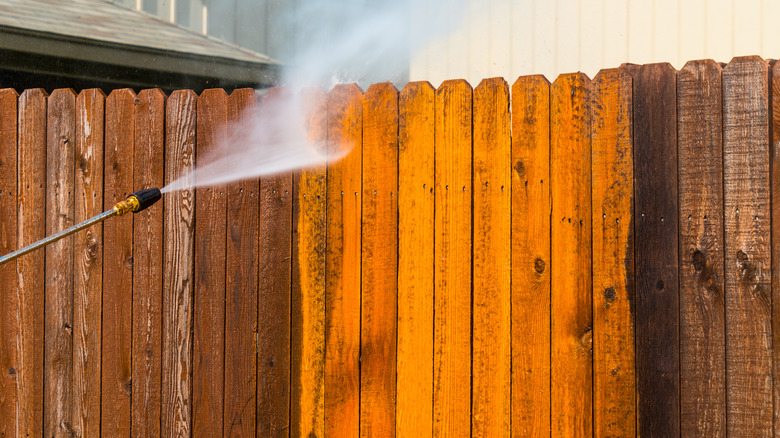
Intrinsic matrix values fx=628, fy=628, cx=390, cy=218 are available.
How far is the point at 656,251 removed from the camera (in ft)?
7.81

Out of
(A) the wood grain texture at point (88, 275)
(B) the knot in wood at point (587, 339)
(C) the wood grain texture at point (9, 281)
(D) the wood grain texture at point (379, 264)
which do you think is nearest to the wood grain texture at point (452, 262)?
(D) the wood grain texture at point (379, 264)

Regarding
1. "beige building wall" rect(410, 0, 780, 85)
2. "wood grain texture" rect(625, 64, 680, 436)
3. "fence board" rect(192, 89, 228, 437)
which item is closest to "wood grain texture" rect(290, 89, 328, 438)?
"fence board" rect(192, 89, 228, 437)

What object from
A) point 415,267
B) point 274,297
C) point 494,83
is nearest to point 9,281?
point 274,297

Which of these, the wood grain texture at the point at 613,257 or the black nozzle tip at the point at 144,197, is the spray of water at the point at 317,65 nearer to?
the black nozzle tip at the point at 144,197

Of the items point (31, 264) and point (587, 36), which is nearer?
point (31, 264)

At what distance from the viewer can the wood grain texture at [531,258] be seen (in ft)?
8.23

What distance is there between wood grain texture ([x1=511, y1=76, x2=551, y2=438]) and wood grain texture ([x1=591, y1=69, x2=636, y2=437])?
187 millimetres

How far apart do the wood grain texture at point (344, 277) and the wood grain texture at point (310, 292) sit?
32mm

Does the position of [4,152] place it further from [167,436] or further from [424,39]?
[424,39]

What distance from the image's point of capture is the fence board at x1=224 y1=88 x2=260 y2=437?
9.38 ft

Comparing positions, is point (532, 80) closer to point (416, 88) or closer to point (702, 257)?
point (416, 88)

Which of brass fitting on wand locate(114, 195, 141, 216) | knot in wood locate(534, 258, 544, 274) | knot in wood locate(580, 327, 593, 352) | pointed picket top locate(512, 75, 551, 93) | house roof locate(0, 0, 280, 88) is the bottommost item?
knot in wood locate(580, 327, 593, 352)

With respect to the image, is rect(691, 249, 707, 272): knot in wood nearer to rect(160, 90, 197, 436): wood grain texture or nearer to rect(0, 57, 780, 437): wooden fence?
rect(0, 57, 780, 437): wooden fence

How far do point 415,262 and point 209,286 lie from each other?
989 mm
